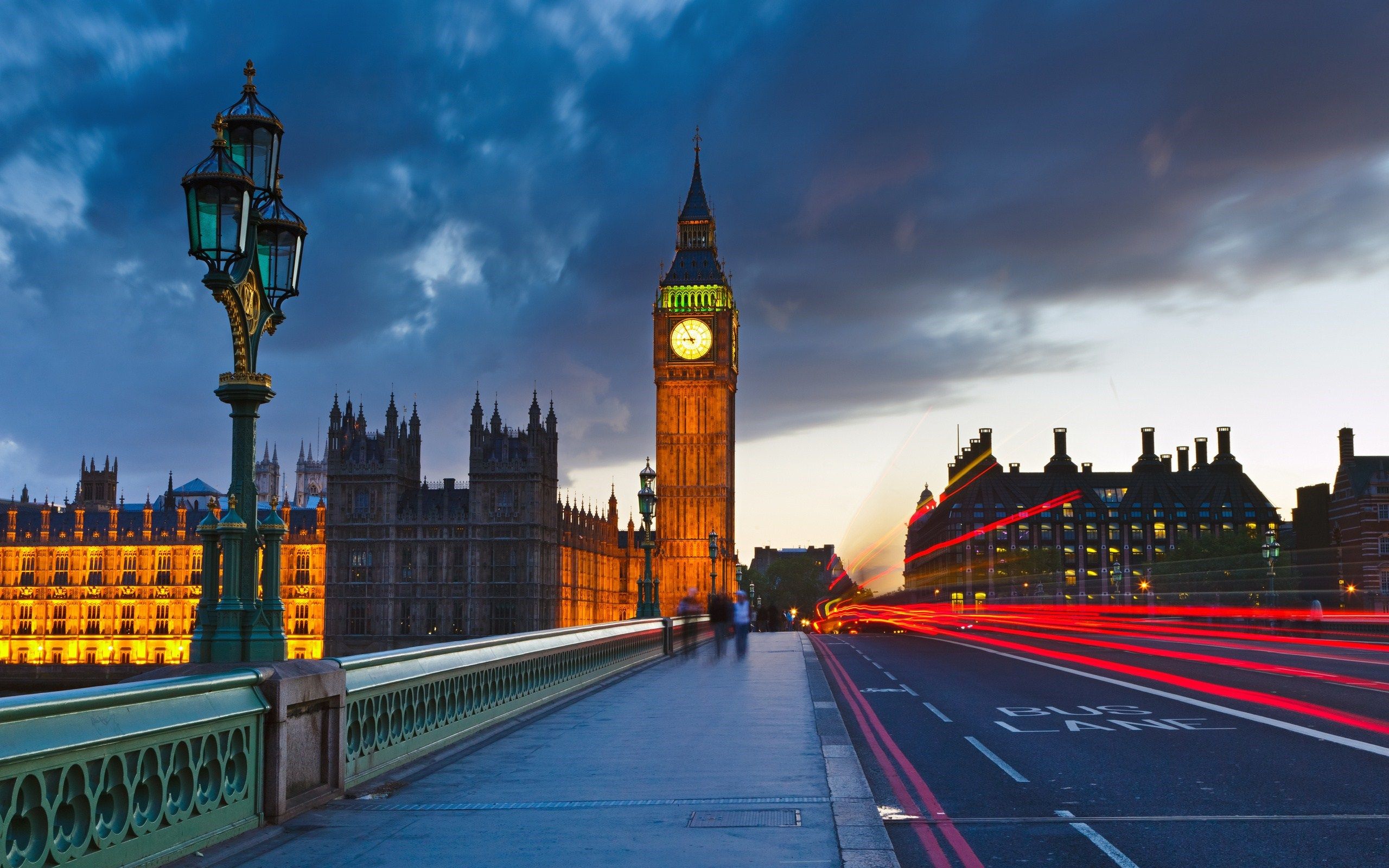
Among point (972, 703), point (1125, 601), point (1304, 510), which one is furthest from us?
point (1125, 601)

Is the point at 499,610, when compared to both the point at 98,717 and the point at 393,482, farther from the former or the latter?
the point at 98,717

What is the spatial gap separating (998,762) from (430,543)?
119063 mm

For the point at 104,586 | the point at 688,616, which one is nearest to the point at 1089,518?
the point at 104,586

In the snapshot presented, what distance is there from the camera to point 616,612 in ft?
512

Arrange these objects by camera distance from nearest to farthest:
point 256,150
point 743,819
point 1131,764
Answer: point 743,819
point 256,150
point 1131,764

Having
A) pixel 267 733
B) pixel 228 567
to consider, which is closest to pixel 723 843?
pixel 267 733

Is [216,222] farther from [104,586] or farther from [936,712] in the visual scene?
[104,586]

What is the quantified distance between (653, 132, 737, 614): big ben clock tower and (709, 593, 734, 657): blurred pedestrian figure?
106458mm

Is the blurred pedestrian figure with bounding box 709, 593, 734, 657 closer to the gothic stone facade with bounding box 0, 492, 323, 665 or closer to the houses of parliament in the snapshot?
the houses of parliament

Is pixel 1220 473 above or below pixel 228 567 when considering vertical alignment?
above

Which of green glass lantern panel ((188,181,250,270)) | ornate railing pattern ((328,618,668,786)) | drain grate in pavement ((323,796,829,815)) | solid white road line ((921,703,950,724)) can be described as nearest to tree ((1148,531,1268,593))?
solid white road line ((921,703,950,724))

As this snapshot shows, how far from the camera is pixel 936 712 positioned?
1920 centimetres

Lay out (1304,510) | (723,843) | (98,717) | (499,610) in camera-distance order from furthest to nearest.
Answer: (499,610), (1304,510), (723,843), (98,717)

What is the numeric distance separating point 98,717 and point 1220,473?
190 m
